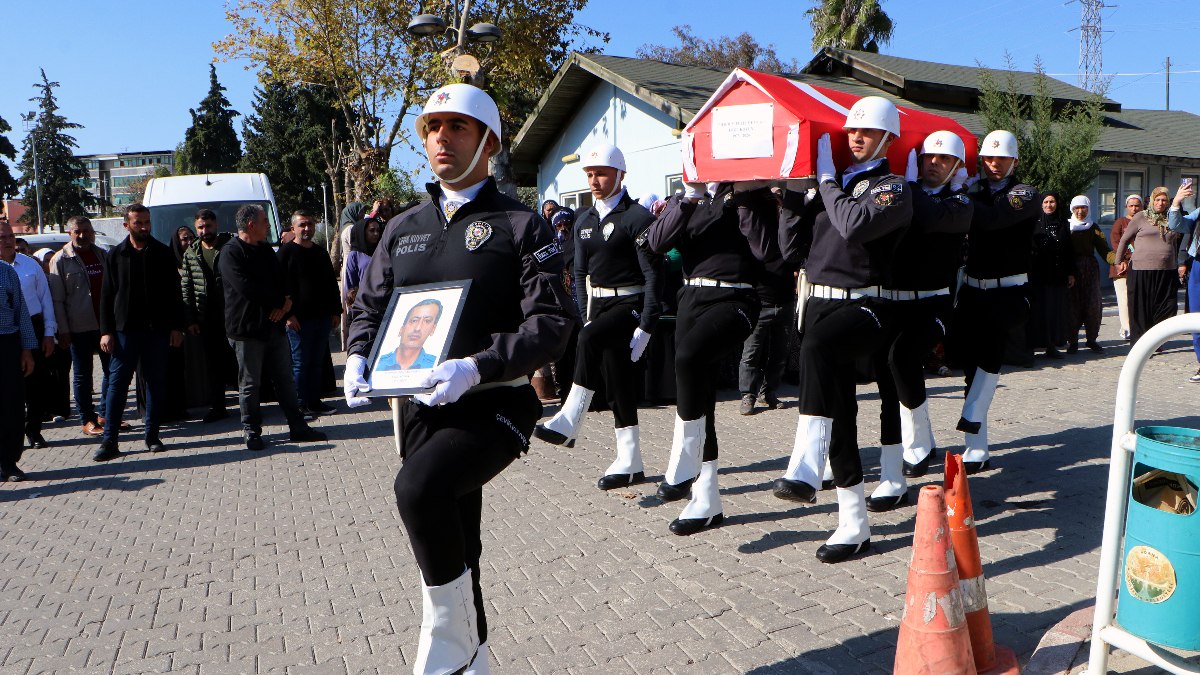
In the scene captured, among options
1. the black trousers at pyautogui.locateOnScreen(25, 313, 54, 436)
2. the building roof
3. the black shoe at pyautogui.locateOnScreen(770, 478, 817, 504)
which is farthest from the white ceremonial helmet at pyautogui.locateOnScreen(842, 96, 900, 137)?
the building roof

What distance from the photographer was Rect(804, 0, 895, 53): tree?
30859 millimetres

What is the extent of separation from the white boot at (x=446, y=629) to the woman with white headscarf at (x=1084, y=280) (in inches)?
446

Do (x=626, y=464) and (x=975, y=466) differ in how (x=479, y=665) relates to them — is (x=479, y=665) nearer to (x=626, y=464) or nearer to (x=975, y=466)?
(x=626, y=464)

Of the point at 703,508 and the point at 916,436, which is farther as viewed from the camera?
the point at 916,436

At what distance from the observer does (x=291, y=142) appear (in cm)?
5456

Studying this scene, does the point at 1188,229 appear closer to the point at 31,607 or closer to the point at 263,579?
the point at 263,579

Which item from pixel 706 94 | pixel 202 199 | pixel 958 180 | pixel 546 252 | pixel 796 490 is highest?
pixel 706 94

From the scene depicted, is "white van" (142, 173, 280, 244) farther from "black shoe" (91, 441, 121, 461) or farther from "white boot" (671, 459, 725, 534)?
"white boot" (671, 459, 725, 534)

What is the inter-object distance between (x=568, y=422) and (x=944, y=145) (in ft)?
9.92

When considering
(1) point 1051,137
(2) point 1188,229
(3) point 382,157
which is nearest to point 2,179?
(3) point 382,157

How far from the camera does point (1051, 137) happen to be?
1833 centimetres

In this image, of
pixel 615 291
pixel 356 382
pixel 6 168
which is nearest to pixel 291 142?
pixel 6 168

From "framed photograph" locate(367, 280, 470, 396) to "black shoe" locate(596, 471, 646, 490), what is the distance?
3.45 metres

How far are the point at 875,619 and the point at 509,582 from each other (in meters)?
1.79
